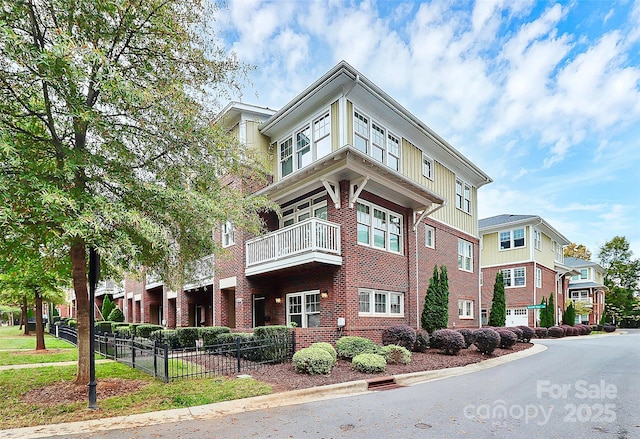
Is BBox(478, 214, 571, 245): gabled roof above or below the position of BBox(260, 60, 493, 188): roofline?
below

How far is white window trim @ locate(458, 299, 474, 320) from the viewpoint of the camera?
21966mm

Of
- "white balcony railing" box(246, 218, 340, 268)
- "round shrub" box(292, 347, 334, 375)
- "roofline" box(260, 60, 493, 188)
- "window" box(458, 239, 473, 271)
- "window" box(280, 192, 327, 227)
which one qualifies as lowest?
"round shrub" box(292, 347, 334, 375)

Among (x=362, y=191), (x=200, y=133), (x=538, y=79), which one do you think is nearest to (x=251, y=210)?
(x=200, y=133)

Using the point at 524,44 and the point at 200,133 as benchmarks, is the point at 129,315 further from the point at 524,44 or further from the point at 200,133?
the point at 524,44

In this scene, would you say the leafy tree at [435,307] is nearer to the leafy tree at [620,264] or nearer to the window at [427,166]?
the window at [427,166]

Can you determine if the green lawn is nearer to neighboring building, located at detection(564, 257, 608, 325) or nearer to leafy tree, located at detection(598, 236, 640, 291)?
neighboring building, located at detection(564, 257, 608, 325)

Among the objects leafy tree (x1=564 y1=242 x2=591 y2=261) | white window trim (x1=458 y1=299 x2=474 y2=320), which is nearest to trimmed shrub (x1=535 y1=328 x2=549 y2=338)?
white window trim (x1=458 y1=299 x2=474 y2=320)

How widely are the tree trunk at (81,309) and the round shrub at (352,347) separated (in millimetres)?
6842

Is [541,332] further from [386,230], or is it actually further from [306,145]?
[306,145]

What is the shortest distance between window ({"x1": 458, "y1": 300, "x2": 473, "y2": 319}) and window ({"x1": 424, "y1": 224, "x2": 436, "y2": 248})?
4452 mm

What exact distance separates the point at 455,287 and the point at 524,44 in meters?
12.0

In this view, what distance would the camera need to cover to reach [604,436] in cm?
604

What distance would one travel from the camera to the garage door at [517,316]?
32156 mm

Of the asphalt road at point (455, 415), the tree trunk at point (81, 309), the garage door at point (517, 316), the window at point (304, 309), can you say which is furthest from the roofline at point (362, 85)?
the garage door at point (517, 316)
